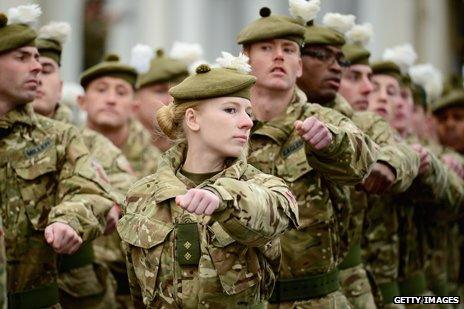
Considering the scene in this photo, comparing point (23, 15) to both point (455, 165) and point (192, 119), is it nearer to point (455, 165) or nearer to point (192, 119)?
point (192, 119)

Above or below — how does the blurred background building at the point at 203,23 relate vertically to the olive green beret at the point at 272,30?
above

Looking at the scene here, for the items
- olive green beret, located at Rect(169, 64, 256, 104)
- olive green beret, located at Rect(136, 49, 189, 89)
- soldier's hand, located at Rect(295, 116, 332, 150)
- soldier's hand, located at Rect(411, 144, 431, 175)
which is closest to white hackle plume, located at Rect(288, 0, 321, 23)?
soldier's hand, located at Rect(411, 144, 431, 175)

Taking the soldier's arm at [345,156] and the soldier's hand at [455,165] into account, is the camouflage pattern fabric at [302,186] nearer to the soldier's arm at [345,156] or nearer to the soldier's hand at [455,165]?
the soldier's arm at [345,156]

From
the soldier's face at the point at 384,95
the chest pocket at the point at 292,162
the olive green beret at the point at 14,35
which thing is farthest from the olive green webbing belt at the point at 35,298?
the soldier's face at the point at 384,95

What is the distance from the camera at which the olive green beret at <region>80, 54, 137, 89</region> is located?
10797 mm

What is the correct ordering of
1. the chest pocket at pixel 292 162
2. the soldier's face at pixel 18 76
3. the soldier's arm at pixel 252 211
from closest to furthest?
the soldier's arm at pixel 252 211
the chest pocket at pixel 292 162
the soldier's face at pixel 18 76

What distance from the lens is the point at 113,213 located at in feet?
26.5

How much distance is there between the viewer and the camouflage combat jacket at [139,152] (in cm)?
1110

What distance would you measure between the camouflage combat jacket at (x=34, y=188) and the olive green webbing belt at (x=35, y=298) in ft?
0.14

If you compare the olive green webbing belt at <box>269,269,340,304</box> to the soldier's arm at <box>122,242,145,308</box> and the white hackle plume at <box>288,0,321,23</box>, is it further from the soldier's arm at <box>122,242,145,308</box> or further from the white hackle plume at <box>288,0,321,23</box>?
the white hackle plume at <box>288,0,321,23</box>

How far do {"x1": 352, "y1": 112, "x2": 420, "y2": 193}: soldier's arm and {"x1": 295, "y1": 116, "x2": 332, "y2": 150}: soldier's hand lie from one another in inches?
48.1

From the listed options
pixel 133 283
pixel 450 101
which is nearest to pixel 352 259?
A: pixel 133 283

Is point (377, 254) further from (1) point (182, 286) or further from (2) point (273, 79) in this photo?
(1) point (182, 286)

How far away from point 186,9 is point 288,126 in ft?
53.7
